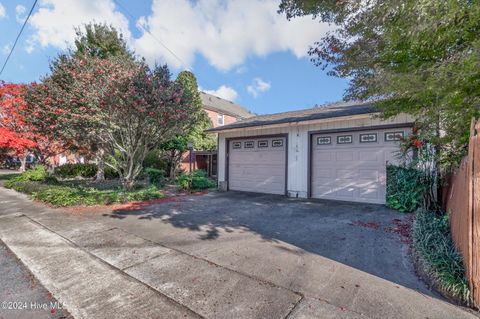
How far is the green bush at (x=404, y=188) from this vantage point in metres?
6.05

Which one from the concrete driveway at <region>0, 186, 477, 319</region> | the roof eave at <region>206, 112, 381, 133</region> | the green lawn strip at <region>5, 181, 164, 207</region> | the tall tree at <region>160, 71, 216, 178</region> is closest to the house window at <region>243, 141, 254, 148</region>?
the roof eave at <region>206, 112, 381, 133</region>

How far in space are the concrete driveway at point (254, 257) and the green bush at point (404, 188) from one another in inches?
17.6

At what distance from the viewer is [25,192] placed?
→ 9562mm

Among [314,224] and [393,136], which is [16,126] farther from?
[393,136]

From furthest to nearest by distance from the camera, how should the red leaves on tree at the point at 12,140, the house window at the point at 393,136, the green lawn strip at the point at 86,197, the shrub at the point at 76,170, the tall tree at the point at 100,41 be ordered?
the shrub at the point at 76,170
the tall tree at the point at 100,41
the red leaves on tree at the point at 12,140
the green lawn strip at the point at 86,197
the house window at the point at 393,136

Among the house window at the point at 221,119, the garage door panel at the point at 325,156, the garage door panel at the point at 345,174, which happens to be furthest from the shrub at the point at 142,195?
the house window at the point at 221,119

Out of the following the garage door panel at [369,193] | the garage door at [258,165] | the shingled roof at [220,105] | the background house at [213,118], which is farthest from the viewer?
the shingled roof at [220,105]

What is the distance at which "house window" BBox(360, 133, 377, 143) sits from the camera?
7.20 metres

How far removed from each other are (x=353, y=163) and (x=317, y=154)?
1.19m

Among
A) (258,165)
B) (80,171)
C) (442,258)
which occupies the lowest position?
(442,258)

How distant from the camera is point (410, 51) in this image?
3316 millimetres

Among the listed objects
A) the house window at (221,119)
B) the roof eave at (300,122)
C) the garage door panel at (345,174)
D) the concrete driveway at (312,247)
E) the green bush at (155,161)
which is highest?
the house window at (221,119)

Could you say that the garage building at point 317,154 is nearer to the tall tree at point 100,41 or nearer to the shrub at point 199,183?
the shrub at point 199,183

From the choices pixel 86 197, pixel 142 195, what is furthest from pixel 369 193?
pixel 86 197
